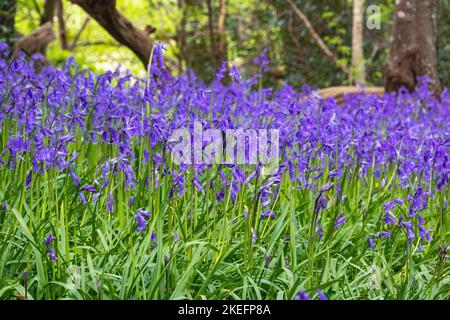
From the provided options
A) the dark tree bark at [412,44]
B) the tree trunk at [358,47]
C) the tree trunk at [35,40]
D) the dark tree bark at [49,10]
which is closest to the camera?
the dark tree bark at [412,44]

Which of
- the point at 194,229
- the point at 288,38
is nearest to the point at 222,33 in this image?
the point at 288,38

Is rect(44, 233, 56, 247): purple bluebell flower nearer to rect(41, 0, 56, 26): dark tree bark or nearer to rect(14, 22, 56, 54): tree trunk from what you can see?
rect(14, 22, 56, 54): tree trunk

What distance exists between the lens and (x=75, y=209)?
140 inches

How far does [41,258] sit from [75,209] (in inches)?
23.4

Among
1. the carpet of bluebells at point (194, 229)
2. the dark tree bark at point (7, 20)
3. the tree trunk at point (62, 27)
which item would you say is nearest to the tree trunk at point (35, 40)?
the dark tree bark at point (7, 20)

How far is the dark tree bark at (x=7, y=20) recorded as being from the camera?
10.4m

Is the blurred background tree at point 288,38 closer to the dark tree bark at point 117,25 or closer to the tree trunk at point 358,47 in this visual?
the tree trunk at point 358,47

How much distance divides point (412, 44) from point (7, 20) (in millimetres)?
6464

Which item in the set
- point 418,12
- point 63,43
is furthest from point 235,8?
point 418,12

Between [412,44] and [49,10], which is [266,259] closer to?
[412,44]

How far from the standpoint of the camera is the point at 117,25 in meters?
9.98

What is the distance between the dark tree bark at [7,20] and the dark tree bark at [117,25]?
1.53 meters
